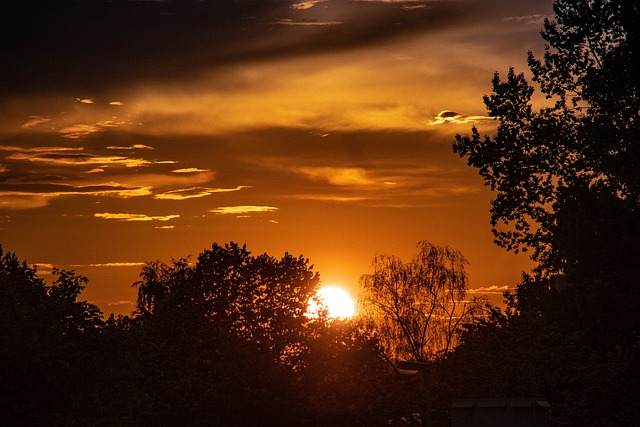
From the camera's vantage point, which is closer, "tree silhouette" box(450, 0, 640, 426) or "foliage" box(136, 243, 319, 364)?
"tree silhouette" box(450, 0, 640, 426)

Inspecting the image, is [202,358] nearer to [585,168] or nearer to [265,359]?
[265,359]

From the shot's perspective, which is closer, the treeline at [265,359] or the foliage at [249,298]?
the treeline at [265,359]

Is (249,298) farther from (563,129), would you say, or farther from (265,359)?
(563,129)

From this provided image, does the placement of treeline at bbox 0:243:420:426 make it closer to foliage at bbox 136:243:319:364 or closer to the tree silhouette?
foliage at bbox 136:243:319:364

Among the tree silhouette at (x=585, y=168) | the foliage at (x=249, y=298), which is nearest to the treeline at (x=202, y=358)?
the foliage at (x=249, y=298)

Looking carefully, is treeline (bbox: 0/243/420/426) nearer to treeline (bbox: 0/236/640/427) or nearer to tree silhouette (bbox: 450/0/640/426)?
treeline (bbox: 0/236/640/427)

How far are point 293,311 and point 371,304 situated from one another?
5706 mm

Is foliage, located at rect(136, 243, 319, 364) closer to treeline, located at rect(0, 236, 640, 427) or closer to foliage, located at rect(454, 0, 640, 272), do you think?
treeline, located at rect(0, 236, 640, 427)

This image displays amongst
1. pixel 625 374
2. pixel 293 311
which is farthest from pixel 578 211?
pixel 293 311

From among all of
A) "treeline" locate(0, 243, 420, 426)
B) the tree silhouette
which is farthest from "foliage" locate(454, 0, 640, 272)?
"treeline" locate(0, 243, 420, 426)

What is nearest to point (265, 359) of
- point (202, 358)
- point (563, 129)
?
point (202, 358)

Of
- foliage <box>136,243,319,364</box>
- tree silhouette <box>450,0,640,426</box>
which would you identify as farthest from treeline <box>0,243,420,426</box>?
tree silhouette <box>450,0,640,426</box>

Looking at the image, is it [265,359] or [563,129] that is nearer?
[563,129]

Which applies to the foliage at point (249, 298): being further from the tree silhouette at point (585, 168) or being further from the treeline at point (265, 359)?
the tree silhouette at point (585, 168)
